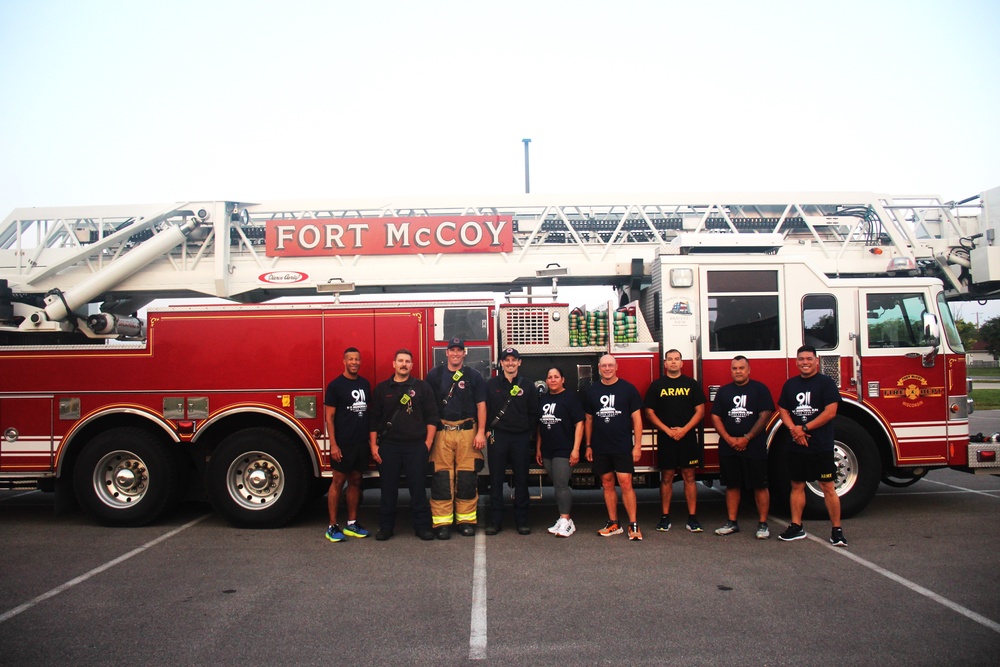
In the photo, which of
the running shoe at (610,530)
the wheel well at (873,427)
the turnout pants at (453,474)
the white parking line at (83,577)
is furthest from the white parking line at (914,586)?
the white parking line at (83,577)

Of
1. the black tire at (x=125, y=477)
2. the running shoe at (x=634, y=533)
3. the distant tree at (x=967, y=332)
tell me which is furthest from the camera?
the distant tree at (x=967, y=332)

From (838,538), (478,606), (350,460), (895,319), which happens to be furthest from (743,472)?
(350,460)

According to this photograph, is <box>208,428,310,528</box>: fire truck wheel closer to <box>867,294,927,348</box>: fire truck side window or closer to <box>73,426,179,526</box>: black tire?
<box>73,426,179,526</box>: black tire

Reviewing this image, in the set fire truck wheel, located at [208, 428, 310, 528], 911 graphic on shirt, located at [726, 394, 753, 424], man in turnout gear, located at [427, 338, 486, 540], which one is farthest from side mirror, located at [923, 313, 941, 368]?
fire truck wheel, located at [208, 428, 310, 528]

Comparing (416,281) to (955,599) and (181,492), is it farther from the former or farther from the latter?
(955,599)

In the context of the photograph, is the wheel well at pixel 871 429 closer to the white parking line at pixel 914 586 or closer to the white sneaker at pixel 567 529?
the white parking line at pixel 914 586

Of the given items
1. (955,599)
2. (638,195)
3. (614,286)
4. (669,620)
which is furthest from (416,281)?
(955,599)

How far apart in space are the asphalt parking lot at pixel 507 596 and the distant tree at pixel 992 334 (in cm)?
5375

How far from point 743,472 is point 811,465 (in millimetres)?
651

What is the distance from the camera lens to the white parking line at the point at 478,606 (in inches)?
173

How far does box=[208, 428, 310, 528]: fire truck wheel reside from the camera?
7.84 m

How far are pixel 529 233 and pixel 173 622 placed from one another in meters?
7.55

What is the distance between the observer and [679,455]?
7.47 metres

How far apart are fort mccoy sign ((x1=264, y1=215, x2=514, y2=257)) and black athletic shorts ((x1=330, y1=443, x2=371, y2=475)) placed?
398 centimetres
